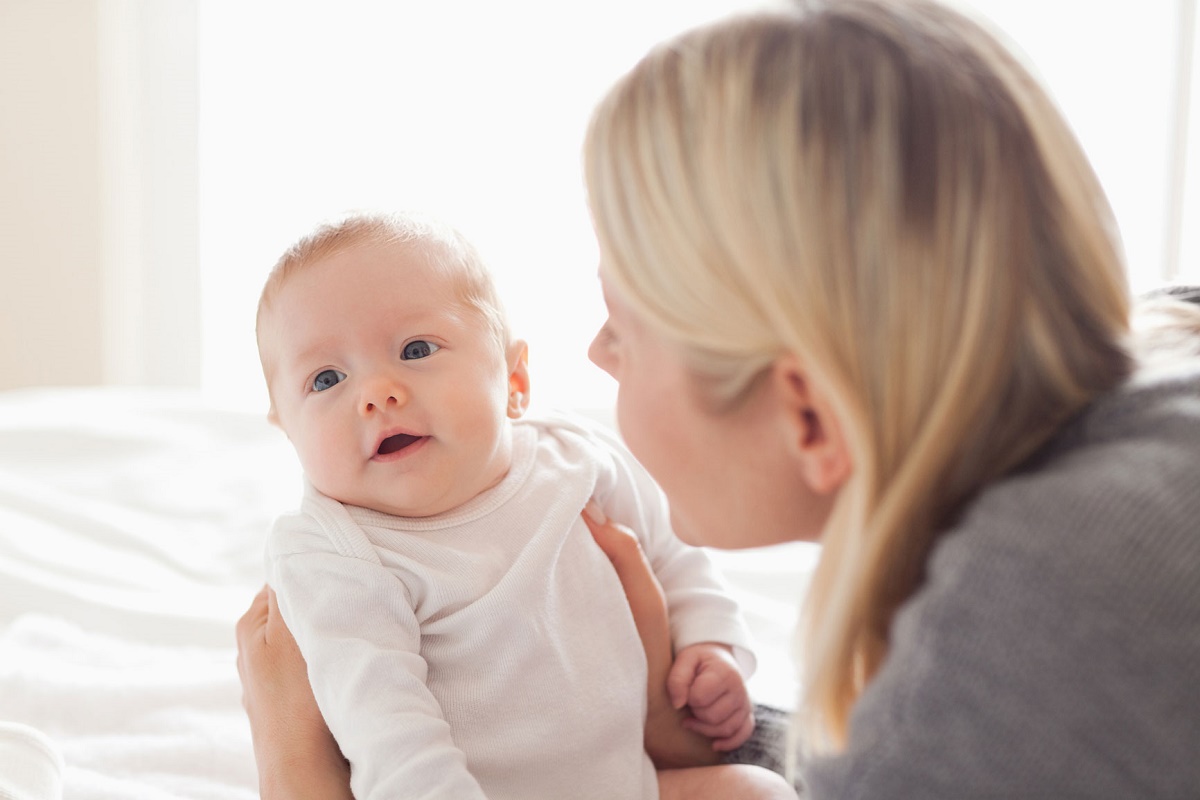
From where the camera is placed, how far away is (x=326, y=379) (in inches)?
45.6

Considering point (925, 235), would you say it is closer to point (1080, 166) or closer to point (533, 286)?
point (1080, 166)

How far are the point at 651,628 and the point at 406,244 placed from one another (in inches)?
18.9

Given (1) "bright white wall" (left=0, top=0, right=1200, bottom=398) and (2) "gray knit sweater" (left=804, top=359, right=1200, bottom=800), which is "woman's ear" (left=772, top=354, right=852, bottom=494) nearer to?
(2) "gray knit sweater" (left=804, top=359, right=1200, bottom=800)

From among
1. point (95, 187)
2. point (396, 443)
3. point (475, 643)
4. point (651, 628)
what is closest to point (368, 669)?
point (475, 643)

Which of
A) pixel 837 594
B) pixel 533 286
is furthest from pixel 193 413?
pixel 837 594

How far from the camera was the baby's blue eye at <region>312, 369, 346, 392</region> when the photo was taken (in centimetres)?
116

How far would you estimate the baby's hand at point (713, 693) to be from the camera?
125 cm

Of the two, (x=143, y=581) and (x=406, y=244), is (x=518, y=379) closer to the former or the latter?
(x=406, y=244)

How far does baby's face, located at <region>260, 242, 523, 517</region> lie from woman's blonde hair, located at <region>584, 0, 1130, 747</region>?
393 mm

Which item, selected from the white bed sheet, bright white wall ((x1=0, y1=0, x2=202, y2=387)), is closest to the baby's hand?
the white bed sheet

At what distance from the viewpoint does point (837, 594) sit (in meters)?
0.80

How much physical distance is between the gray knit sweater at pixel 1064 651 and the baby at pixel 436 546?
460 millimetres

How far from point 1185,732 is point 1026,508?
Result: 152mm

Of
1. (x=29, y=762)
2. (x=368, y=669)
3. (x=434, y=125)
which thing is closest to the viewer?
(x=368, y=669)
